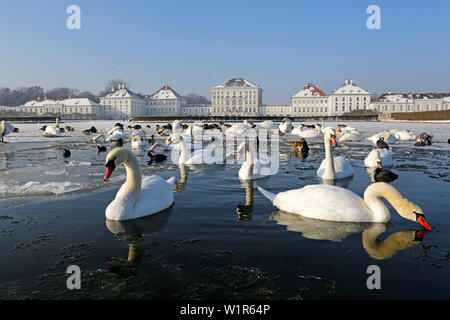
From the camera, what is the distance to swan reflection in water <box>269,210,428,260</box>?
3.90 meters

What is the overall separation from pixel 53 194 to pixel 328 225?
4985mm

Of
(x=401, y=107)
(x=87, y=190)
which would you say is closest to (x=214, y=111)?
(x=401, y=107)

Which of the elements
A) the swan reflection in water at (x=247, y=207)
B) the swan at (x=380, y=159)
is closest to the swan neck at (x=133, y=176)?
the swan reflection in water at (x=247, y=207)

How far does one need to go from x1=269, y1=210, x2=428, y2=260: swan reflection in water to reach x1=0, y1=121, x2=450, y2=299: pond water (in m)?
0.01

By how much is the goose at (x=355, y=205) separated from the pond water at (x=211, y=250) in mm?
148

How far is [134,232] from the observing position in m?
4.42

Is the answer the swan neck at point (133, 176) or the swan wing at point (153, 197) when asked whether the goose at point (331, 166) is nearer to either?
the swan wing at point (153, 197)

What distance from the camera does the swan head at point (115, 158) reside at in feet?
14.7

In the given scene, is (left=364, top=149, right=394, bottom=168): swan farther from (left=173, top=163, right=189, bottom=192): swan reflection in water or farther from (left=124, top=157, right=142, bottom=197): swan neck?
(left=124, top=157, right=142, bottom=197): swan neck

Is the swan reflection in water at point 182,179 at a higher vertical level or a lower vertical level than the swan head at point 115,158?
lower

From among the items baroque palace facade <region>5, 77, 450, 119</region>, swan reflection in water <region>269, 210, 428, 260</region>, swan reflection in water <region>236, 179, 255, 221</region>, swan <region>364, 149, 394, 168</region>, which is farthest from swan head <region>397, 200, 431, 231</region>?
baroque palace facade <region>5, 77, 450, 119</region>

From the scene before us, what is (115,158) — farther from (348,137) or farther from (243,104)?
(243,104)

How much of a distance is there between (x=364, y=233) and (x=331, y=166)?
323 centimetres

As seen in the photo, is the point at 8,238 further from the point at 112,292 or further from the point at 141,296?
the point at 141,296
